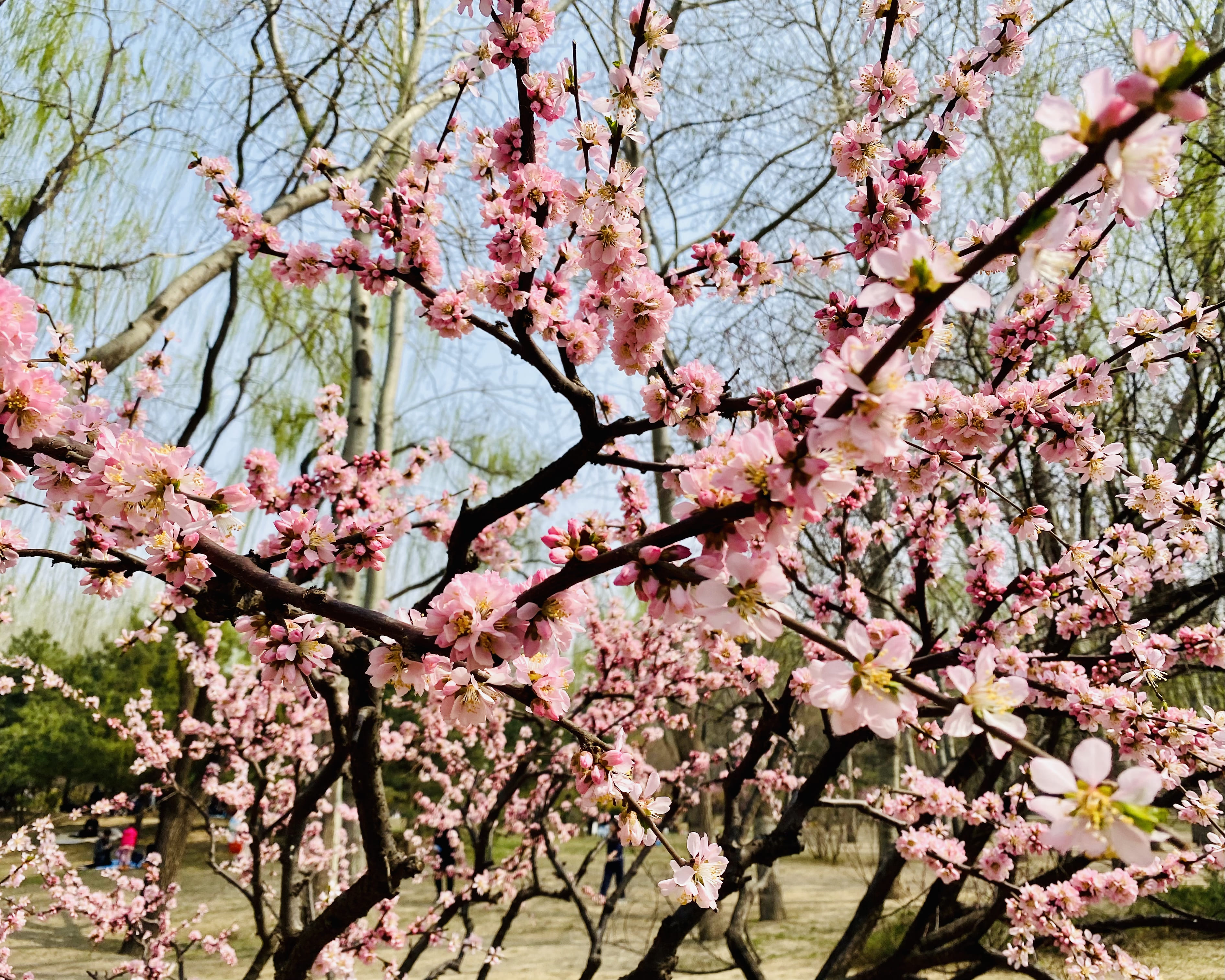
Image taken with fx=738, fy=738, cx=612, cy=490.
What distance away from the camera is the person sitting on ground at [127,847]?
873 centimetres

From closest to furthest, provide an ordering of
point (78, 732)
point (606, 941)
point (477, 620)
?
point (477, 620)
point (606, 941)
point (78, 732)

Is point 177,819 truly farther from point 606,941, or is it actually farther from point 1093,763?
point 1093,763

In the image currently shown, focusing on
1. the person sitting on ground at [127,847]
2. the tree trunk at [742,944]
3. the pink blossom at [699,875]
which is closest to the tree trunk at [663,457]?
the tree trunk at [742,944]

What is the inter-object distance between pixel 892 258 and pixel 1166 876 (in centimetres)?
369

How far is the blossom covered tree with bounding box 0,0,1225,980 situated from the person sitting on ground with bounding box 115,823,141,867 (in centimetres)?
447

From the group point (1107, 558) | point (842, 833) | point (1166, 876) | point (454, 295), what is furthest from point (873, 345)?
point (842, 833)

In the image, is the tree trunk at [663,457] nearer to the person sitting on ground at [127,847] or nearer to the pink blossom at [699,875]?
the pink blossom at [699,875]

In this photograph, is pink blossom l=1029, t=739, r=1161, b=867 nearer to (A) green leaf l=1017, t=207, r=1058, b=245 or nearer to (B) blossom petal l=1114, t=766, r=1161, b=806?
(B) blossom petal l=1114, t=766, r=1161, b=806

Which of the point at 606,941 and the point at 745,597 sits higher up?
the point at 745,597

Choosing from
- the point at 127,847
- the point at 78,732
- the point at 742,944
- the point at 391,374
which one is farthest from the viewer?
the point at 78,732

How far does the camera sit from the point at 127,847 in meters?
10.8

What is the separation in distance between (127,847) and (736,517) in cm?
1336

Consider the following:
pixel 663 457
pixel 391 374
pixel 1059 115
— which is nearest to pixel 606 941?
pixel 663 457

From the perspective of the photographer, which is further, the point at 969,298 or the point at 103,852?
the point at 103,852
